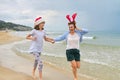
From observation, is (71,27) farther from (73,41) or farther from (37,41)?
(37,41)

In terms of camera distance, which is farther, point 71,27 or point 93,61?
point 93,61

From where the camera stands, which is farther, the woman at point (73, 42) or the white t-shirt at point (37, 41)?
the white t-shirt at point (37, 41)

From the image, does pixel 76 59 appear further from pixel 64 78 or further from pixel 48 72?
pixel 48 72

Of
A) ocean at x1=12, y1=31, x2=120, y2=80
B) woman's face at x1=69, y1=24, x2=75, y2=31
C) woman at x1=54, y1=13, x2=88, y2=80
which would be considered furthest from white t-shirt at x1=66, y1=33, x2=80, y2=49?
ocean at x1=12, y1=31, x2=120, y2=80

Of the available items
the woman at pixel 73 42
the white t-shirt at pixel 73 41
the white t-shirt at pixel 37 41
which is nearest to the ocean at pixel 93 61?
the woman at pixel 73 42

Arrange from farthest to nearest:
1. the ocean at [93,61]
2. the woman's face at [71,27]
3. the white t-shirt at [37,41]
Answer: the ocean at [93,61], the white t-shirt at [37,41], the woman's face at [71,27]

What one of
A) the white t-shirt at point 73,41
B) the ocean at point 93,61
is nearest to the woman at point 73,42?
the white t-shirt at point 73,41

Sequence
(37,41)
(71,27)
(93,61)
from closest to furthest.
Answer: (71,27), (37,41), (93,61)

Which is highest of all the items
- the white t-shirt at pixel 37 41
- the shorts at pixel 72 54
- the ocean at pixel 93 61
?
the white t-shirt at pixel 37 41

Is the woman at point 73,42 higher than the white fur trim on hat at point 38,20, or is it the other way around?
the white fur trim on hat at point 38,20

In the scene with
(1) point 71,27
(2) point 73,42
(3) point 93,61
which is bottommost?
(3) point 93,61

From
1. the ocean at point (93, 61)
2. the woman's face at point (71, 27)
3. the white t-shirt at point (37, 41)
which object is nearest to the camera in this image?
the woman's face at point (71, 27)

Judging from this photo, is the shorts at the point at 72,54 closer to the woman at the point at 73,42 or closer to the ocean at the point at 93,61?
the woman at the point at 73,42

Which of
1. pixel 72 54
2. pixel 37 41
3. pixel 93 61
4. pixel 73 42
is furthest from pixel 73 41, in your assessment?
pixel 93 61
